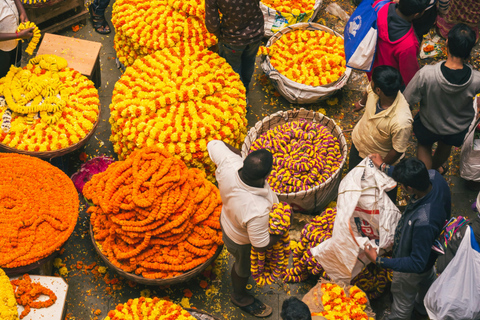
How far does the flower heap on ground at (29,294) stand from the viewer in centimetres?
355

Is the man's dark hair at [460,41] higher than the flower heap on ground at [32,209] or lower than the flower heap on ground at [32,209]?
higher

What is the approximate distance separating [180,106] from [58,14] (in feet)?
7.82

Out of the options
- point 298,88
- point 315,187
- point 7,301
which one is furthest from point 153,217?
point 298,88

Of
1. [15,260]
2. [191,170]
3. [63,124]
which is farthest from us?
[63,124]

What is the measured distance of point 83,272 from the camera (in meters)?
4.21

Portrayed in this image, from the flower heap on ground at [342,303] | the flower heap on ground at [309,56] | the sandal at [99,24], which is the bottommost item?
the flower heap on ground at [342,303]

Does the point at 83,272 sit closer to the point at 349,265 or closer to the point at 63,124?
the point at 63,124

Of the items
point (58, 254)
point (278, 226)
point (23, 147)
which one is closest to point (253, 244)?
point (278, 226)

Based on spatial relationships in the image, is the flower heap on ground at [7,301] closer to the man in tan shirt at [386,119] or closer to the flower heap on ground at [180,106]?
the flower heap on ground at [180,106]

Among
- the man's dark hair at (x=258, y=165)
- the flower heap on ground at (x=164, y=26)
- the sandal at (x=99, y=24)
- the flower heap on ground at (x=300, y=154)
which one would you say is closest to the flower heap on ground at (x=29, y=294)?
the man's dark hair at (x=258, y=165)

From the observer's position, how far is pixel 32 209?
3826 millimetres

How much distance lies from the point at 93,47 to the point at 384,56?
292 centimetres

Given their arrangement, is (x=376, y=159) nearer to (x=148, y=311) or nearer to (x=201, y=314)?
(x=201, y=314)

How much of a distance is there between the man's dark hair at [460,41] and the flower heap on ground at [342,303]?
1.87 m
